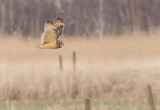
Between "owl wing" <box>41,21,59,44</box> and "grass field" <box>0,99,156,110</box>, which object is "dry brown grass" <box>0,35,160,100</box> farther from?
"owl wing" <box>41,21,59,44</box>

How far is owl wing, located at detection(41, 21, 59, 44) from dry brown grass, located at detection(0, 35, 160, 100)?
8029 millimetres

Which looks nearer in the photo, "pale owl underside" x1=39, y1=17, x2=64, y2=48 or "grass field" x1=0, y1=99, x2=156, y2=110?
"pale owl underside" x1=39, y1=17, x2=64, y2=48

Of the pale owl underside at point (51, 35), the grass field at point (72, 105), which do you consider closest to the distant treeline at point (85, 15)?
the grass field at point (72, 105)

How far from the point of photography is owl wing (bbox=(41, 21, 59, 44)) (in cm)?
374

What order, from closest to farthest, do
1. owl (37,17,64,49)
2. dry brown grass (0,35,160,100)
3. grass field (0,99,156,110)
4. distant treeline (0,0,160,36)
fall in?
owl (37,17,64,49), grass field (0,99,156,110), dry brown grass (0,35,160,100), distant treeline (0,0,160,36)

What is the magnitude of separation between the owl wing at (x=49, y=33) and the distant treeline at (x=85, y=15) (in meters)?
22.1

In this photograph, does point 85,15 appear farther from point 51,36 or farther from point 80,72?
point 51,36

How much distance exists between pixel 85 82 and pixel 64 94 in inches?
25.2

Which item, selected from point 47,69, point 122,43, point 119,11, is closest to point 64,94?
point 47,69

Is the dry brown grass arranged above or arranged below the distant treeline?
below

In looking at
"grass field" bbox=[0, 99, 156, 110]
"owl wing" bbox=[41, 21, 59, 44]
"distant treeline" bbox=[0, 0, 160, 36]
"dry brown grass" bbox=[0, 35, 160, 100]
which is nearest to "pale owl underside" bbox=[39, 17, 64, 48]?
"owl wing" bbox=[41, 21, 59, 44]

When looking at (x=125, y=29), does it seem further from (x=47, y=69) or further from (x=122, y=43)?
(x=47, y=69)

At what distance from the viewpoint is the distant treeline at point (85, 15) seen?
88.8 feet

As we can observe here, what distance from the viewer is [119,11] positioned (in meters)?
29.7
